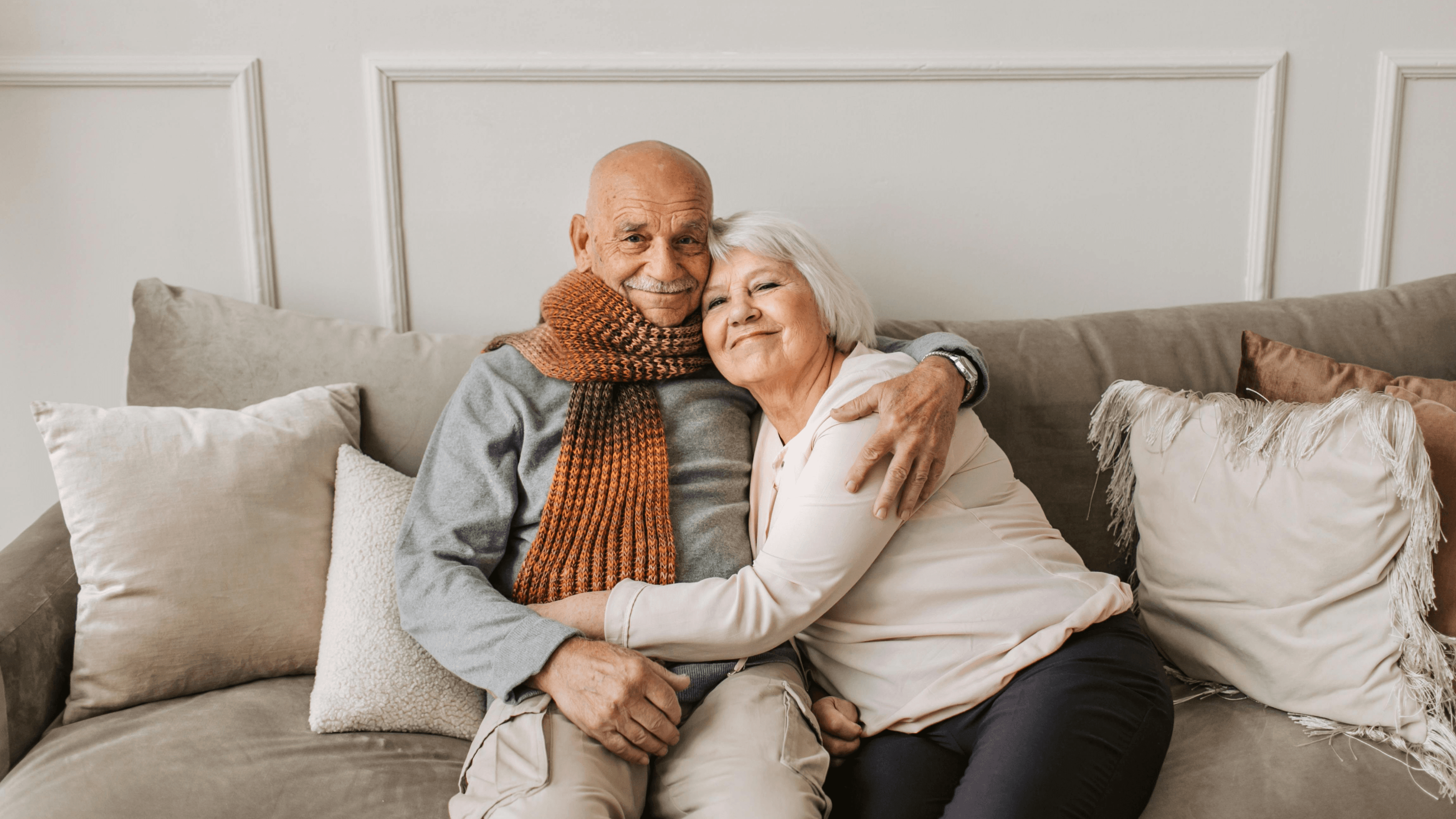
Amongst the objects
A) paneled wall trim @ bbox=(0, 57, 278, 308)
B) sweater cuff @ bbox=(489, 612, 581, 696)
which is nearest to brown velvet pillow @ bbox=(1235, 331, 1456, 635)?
sweater cuff @ bbox=(489, 612, 581, 696)

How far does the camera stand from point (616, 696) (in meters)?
1.08

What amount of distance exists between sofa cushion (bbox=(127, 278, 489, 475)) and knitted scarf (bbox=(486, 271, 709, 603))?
9.7 inches

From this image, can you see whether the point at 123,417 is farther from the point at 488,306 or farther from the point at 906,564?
the point at 906,564

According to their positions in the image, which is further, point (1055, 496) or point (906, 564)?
point (1055, 496)

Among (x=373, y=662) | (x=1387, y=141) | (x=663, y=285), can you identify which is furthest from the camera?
(x=1387, y=141)

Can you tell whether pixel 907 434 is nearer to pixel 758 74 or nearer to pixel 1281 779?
pixel 1281 779

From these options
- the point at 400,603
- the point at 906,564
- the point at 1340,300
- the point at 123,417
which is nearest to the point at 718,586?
the point at 906,564

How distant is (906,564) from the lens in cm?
121

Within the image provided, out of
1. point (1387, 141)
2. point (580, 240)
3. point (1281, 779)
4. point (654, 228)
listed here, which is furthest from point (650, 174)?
point (1387, 141)

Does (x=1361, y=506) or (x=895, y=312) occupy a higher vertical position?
(x=895, y=312)

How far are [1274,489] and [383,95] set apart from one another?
1.80 metres

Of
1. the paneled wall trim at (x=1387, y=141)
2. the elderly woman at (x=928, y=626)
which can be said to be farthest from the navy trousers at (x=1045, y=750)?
the paneled wall trim at (x=1387, y=141)

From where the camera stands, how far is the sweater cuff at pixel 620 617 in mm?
1153

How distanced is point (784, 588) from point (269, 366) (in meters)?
1.06
